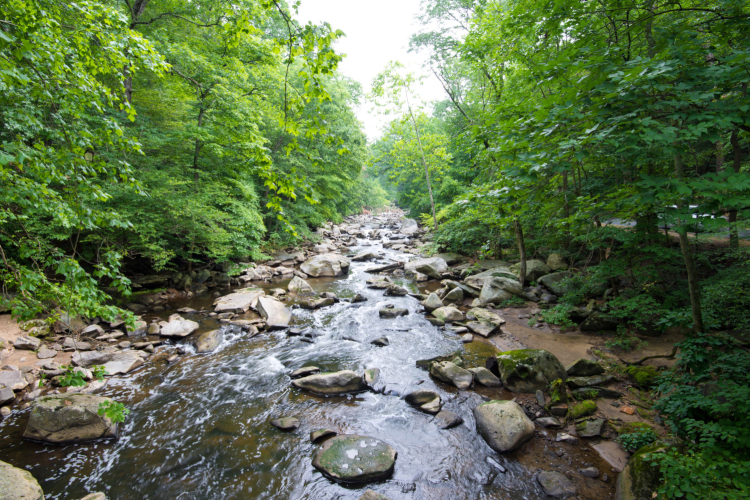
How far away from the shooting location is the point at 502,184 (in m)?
3.80

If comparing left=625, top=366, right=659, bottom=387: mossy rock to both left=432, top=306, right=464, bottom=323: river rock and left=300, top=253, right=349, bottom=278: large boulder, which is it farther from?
→ left=300, top=253, right=349, bottom=278: large boulder

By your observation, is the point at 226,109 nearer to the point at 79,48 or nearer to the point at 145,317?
the point at 145,317

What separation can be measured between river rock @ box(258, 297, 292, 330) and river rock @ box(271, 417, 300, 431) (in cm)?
392

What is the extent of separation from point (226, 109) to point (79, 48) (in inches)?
295

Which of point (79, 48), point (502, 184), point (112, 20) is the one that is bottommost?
point (502, 184)

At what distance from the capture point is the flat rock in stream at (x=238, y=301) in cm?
959

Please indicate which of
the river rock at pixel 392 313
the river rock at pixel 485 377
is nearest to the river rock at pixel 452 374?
the river rock at pixel 485 377

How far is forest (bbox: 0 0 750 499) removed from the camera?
2.42m

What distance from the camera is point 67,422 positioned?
4.42 meters

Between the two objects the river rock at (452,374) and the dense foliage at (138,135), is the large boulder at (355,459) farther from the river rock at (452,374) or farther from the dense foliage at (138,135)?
the dense foliage at (138,135)

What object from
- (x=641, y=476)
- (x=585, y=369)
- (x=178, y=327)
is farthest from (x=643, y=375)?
(x=178, y=327)

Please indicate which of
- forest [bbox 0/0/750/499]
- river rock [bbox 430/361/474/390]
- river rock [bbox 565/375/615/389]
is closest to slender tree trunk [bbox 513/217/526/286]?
forest [bbox 0/0/750/499]

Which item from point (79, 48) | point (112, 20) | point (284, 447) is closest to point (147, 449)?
point (284, 447)

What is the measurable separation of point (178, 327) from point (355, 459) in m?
6.38
